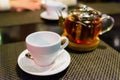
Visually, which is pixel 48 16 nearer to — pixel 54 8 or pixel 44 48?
pixel 54 8

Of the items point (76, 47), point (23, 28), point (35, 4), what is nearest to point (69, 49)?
point (76, 47)

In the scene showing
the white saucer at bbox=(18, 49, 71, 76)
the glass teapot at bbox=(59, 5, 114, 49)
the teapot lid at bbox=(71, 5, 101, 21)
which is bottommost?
the white saucer at bbox=(18, 49, 71, 76)

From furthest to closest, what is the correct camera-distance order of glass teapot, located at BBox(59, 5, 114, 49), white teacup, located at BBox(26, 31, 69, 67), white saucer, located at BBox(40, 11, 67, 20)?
white saucer, located at BBox(40, 11, 67, 20) < glass teapot, located at BBox(59, 5, 114, 49) < white teacup, located at BBox(26, 31, 69, 67)

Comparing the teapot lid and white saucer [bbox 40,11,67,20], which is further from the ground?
the teapot lid

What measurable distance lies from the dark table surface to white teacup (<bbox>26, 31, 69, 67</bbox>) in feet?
0.15

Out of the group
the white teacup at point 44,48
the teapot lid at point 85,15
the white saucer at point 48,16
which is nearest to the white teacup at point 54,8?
the white saucer at point 48,16

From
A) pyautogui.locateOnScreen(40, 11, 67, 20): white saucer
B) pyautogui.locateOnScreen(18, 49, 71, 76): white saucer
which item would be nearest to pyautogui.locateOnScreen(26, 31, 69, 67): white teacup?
pyautogui.locateOnScreen(18, 49, 71, 76): white saucer

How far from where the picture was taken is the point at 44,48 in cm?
52

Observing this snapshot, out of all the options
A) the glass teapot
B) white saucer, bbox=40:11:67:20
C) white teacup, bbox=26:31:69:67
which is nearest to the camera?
white teacup, bbox=26:31:69:67

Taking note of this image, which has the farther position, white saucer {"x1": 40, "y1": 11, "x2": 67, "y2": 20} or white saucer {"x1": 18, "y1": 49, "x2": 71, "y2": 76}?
white saucer {"x1": 40, "y1": 11, "x2": 67, "y2": 20}

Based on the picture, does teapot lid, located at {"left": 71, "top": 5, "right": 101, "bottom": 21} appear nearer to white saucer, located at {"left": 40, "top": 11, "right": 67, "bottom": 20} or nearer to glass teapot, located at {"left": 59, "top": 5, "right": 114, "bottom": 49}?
glass teapot, located at {"left": 59, "top": 5, "right": 114, "bottom": 49}

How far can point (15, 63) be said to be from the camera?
603 mm

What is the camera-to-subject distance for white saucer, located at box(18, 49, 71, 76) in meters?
0.54

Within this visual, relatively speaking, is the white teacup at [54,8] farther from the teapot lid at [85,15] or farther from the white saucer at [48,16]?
the teapot lid at [85,15]
